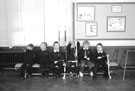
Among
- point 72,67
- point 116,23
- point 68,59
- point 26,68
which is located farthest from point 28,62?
point 116,23

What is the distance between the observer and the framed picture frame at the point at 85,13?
20.8 ft

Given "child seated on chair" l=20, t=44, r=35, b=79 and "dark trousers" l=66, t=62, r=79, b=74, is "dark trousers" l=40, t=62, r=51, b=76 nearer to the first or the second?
"child seated on chair" l=20, t=44, r=35, b=79

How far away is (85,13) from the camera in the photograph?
635 centimetres

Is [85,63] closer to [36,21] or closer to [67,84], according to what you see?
[67,84]

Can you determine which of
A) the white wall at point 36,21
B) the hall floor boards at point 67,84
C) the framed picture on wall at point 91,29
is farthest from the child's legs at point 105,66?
the white wall at point 36,21

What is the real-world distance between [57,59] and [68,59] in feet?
1.09

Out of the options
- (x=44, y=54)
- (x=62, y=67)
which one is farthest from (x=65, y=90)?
(x=44, y=54)

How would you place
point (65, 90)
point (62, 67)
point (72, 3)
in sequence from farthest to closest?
point (72, 3)
point (62, 67)
point (65, 90)

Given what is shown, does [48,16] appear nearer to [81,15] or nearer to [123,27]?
[81,15]

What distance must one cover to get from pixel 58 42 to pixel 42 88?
1.81 meters

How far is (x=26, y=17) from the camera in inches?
249

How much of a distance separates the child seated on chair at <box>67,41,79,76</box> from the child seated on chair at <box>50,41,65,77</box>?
182 millimetres

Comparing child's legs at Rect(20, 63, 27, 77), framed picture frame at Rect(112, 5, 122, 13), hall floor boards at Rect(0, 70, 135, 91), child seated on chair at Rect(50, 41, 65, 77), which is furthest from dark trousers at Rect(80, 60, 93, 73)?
framed picture frame at Rect(112, 5, 122, 13)

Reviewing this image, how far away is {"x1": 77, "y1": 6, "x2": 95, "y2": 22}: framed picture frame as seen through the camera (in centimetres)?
633
